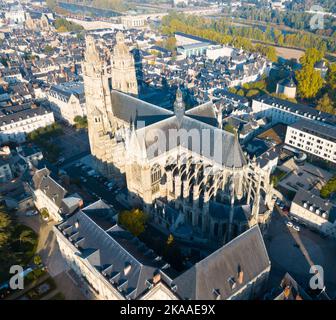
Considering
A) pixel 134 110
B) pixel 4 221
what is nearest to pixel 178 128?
pixel 134 110

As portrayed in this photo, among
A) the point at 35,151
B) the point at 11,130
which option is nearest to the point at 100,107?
the point at 35,151

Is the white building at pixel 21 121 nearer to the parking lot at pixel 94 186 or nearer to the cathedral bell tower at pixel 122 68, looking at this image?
the parking lot at pixel 94 186

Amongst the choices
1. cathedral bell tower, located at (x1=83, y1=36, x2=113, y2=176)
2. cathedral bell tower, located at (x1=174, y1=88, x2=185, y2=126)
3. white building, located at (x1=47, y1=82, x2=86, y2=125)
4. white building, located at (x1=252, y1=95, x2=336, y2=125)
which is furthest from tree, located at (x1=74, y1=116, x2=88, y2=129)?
white building, located at (x1=252, y1=95, x2=336, y2=125)

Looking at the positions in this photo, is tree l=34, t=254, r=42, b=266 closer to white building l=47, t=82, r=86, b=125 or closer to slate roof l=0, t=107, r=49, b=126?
slate roof l=0, t=107, r=49, b=126

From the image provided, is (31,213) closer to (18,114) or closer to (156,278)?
(156,278)

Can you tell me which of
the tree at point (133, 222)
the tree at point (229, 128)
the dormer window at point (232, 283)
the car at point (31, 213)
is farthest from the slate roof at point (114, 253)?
the tree at point (229, 128)
